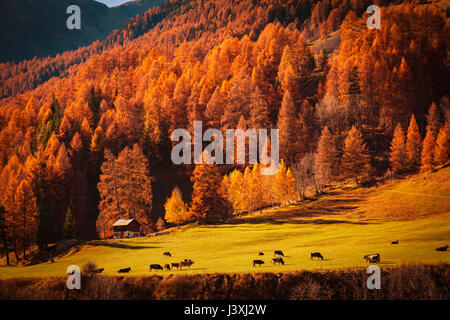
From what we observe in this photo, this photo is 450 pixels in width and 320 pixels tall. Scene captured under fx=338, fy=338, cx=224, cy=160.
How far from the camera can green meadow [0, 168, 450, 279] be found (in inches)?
1188

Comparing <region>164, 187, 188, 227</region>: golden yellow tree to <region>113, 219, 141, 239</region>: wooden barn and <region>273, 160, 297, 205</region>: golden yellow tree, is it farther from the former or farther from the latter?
<region>273, 160, 297, 205</region>: golden yellow tree

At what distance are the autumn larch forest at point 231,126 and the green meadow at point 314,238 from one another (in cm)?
723

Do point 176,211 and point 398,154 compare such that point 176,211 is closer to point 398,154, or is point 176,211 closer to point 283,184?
point 283,184

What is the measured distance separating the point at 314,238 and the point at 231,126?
54.2m

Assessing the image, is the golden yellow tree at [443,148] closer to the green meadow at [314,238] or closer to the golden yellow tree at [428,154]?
the golden yellow tree at [428,154]

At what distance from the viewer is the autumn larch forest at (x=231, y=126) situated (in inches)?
2931

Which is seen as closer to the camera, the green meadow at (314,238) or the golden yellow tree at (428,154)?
the green meadow at (314,238)

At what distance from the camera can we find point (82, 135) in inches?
3954

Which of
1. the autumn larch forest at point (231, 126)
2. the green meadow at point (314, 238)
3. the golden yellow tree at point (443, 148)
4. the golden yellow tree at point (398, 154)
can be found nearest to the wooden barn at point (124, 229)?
the autumn larch forest at point (231, 126)

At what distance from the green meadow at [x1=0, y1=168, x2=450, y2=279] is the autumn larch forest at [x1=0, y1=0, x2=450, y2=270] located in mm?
7232

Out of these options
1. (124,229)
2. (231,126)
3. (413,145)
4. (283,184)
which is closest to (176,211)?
(124,229)

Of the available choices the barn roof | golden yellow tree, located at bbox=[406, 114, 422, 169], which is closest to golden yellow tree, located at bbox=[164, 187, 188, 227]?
the barn roof

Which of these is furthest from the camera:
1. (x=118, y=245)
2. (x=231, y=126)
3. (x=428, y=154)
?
(x=231, y=126)

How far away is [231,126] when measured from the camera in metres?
95.7
